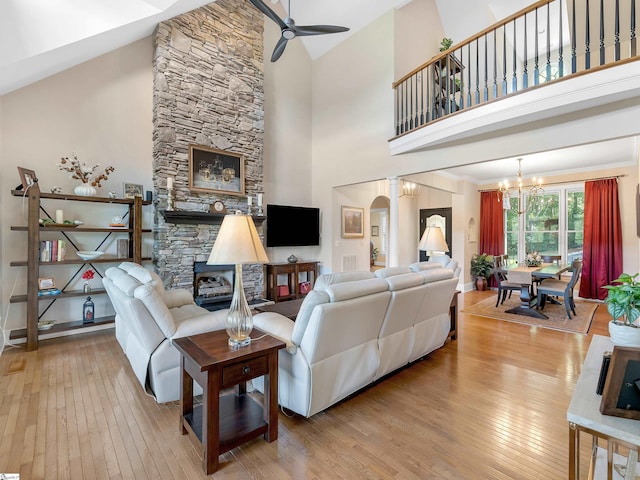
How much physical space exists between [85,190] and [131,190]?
1.98 feet

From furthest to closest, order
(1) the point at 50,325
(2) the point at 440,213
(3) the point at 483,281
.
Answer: (2) the point at 440,213 → (3) the point at 483,281 → (1) the point at 50,325

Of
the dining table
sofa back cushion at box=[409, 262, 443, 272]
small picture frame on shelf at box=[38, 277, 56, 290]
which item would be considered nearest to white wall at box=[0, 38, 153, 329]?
small picture frame on shelf at box=[38, 277, 56, 290]

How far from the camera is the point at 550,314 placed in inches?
204

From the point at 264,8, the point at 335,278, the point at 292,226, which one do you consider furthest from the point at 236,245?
the point at 292,226

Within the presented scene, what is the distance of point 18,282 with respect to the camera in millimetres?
3863

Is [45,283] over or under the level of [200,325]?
over

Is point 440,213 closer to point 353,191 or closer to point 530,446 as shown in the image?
point 353,191

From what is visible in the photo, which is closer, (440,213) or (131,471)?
(131,471)

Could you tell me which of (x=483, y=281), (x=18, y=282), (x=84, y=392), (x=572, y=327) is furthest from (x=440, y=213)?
(x=18, y=282)

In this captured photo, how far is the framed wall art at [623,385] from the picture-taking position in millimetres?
1070

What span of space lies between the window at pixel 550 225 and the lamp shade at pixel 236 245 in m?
7.41

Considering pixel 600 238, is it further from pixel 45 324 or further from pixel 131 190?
pixel 45 324

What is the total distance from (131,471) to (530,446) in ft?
8.09

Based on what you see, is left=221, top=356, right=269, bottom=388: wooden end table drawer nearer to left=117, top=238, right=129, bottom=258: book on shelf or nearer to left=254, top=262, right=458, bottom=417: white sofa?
left=254, top=262, right=458, bottom=417: white sofa
